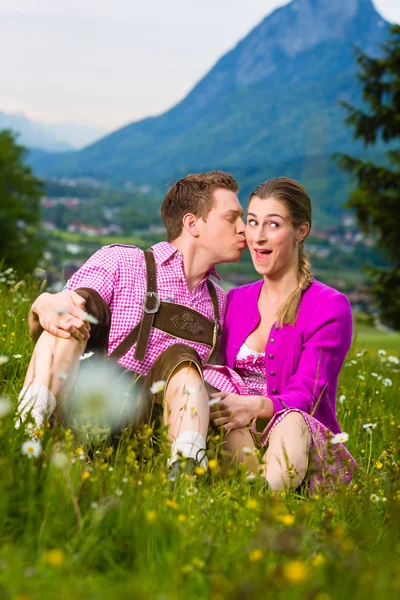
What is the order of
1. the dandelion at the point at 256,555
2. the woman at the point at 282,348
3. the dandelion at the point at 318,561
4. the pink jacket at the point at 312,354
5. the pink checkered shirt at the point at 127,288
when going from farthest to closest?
the pink checkered shirt at the point at 127,288 → the pink jacket at the point at 312,354 → the woman at the point at 282,348 → the dandelion at the point at 318,561 → the dandelion at the point at 256,555

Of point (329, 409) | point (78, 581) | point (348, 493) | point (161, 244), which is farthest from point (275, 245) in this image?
point (78, 581)

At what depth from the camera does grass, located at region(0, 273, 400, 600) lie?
1.77 metres

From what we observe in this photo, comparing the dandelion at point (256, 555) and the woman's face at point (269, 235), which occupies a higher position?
the woman's face at point (269, 235)

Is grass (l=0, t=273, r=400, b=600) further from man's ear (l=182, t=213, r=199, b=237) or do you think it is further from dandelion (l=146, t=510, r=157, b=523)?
man's ear (l=182, t=213, r=199, b=237)

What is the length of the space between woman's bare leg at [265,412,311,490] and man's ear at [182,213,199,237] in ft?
4.65

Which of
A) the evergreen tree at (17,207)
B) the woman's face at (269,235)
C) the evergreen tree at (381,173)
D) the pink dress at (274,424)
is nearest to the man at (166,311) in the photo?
the woman's face at (269,235)

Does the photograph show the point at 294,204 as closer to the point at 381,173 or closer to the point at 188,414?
the point at 188,414

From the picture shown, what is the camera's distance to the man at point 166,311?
3646mm

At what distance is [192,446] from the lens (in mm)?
3428

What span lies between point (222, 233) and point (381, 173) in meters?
19.2

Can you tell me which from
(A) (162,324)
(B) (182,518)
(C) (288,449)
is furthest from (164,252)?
(B) (182,518)

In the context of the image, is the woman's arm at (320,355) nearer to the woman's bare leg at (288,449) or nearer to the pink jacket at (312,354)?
the pink jacket at (312,354)

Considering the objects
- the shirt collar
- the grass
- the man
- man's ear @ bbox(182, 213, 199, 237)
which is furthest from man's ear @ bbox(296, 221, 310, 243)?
the grass

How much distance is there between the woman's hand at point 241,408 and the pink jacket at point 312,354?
0.08 m
